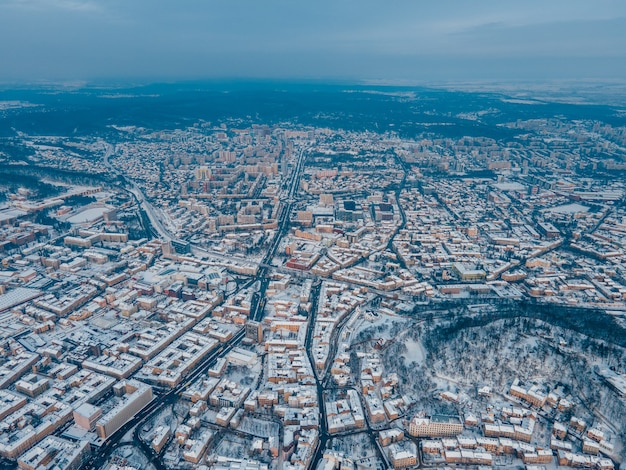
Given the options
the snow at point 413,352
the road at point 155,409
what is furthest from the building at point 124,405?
the snow at point 413,352

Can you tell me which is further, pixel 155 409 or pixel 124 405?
pixel 155 409

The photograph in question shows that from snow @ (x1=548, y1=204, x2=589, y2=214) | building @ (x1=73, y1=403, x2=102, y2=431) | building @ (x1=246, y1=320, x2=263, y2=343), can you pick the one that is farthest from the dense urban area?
snow @ (x1=548, y1=204, x2=589, y2=214)

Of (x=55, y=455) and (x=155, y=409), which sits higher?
(x=55, y=455)

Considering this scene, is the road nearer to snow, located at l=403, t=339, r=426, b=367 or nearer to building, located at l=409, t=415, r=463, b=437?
snow, located at l=403, t=339, r=426, b=367

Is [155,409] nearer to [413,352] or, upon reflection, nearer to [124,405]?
[124,405]

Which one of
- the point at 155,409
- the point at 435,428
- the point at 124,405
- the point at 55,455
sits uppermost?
the point at 124,405

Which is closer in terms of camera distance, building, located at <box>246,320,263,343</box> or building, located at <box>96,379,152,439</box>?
building, located at <box>96,379,152,439</box>

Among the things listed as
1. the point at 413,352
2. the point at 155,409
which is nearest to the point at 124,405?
the point at 155,409

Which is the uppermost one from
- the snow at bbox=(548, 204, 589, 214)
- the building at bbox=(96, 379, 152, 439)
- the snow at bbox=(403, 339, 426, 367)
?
the building at bbox=(96, 379, 152, 439)

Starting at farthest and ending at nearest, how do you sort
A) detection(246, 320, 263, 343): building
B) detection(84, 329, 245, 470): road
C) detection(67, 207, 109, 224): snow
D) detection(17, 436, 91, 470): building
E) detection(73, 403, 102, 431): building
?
detection(67, 207, 109, 224): snow < detection(246, 320, 263, 343): building < detection(73, 403, 102, 431): building < detection(84, 329, 245, 470): road < detection(17, 436, 91, 470): building

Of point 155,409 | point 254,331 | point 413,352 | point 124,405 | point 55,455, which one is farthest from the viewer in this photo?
point 254,331
